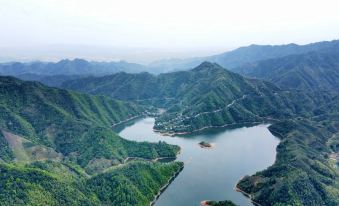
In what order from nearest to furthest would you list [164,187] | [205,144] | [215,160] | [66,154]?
[164,187]
[66,154]
[215,160]
[205,144]

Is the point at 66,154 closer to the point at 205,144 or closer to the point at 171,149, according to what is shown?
the point at 171,149

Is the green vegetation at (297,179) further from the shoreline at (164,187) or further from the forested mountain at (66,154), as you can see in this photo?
the forested mountain at (66,154)

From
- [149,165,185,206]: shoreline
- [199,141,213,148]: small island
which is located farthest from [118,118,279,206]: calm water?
[199,141,213,148]: small island

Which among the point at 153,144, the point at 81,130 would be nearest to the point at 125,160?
the point at 153,144

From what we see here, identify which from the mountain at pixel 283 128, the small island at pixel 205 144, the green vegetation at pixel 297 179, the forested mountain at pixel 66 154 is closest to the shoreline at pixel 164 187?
the forested mountain at pixel 66 154

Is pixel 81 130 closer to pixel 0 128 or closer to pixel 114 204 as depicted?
pixel 0 128

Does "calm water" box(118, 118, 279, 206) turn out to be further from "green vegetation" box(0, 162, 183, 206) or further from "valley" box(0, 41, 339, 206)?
"green vegetation" box(0, 162, 183, 206)

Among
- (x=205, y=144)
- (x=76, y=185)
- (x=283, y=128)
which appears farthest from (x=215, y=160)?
(x=76, y=185)

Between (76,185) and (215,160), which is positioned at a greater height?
(76,185)
